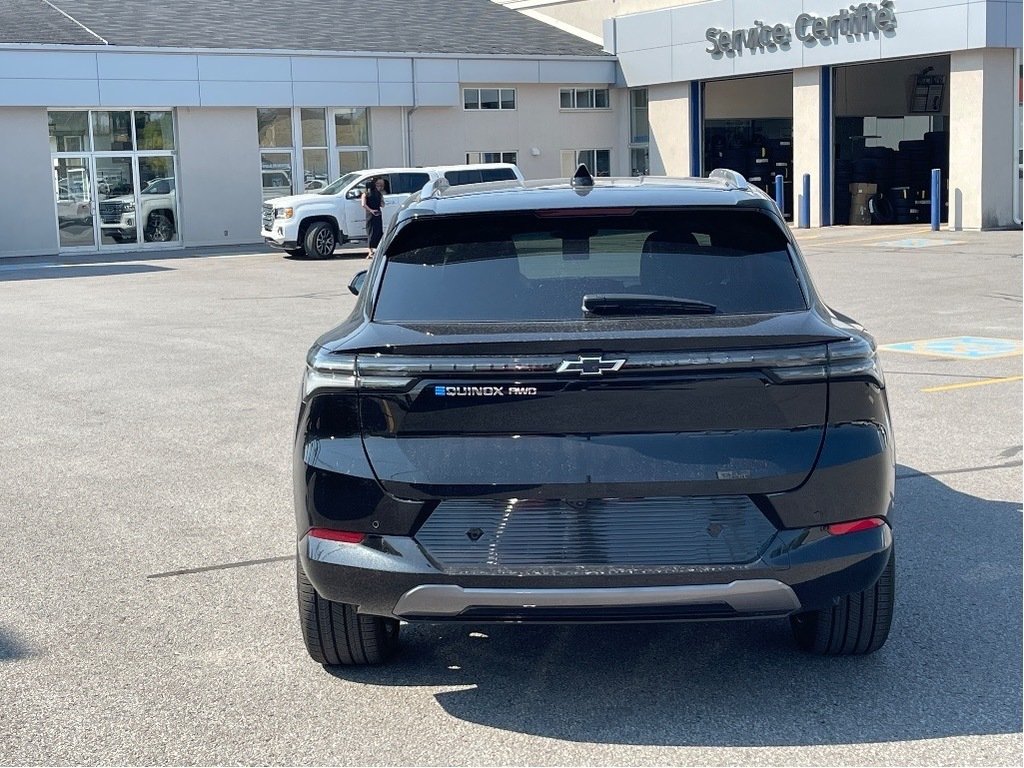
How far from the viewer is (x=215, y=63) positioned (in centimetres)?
3400

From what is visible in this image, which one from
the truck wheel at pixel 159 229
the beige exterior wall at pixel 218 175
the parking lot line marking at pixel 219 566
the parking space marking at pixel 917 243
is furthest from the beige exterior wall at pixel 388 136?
the parking lot line marking at pixel 219 566

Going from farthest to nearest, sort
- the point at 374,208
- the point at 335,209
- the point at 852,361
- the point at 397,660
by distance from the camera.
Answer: the point at 335,209, the point at 374,208, the point at 397,660, the point at 852,361

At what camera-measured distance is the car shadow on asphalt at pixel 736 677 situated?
431 cm

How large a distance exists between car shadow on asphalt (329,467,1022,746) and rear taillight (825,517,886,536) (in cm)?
62

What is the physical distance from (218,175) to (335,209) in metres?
6.64

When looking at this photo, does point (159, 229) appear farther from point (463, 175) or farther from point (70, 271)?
point (463, 175)

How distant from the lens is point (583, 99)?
4106 cm

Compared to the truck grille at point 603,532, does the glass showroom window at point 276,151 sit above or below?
above

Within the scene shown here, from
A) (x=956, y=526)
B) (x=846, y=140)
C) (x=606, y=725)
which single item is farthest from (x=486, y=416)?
(x=846, y=140)

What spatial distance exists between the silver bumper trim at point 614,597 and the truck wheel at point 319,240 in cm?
2568

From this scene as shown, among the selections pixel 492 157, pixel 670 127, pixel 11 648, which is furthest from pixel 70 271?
pixel 11 648

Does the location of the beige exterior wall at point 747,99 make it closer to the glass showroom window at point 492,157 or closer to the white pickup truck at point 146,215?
the glass showroom window at point 492,157

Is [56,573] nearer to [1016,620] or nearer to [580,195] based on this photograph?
[580,195]

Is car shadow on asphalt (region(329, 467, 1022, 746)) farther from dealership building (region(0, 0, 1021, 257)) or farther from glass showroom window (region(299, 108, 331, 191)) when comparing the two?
glass showroom window (region(299, 108, 331, 191))
